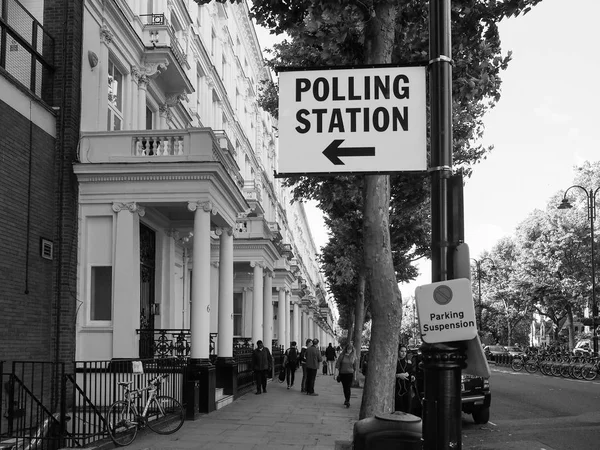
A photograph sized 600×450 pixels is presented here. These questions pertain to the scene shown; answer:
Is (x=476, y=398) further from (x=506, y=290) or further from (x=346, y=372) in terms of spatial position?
(x=506, y=290)

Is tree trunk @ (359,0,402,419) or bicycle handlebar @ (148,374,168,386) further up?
tree trunk @ (359,0,402,419)

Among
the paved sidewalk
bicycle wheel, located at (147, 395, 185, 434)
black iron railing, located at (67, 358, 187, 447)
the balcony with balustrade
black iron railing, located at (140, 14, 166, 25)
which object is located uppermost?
black iron railing, located at (140, 14, 166, 25)

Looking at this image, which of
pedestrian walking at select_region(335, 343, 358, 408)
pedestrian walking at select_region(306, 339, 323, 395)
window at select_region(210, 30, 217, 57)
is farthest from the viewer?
window at select_region(210, 30, 217, 57)

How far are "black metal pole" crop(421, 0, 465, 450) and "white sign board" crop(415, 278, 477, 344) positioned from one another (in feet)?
0.25

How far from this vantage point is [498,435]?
13430mm

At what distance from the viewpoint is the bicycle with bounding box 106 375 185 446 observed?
36.1 feet

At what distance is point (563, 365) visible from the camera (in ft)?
117

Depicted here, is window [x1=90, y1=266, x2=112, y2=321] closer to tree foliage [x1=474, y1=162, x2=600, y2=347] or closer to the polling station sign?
the polling station sign

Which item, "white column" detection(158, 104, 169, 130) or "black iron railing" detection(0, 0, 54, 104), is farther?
"white column" detection(158, 104, 169, 130)

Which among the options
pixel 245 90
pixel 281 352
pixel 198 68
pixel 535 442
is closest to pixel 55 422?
pixel 535 442

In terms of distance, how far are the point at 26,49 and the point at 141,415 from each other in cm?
709

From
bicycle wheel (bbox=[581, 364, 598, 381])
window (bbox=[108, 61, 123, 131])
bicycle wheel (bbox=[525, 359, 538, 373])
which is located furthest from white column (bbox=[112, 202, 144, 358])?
bicycle wheel (bbox=[525, 359, 538, 373])

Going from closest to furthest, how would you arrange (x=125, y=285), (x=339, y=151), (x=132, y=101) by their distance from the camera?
(x=339, y=151) → (x=125, y=285) → (x=132, y=101)

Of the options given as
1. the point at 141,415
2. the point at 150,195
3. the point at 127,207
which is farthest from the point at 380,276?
the point at 127,207
